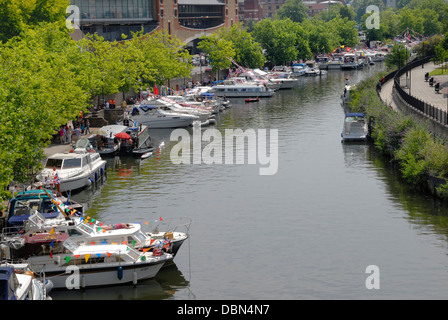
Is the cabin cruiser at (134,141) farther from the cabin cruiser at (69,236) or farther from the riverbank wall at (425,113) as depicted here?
the cabin cruiser at (69,236)

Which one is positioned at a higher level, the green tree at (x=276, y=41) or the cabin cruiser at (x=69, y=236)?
the green tree at (x=276, y=41)

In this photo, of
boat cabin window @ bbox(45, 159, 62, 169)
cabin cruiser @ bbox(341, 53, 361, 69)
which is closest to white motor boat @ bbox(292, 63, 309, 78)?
cabin cruiser @ bbox(341, 53, 361, 69)

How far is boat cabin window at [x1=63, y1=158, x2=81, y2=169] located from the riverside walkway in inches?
1354

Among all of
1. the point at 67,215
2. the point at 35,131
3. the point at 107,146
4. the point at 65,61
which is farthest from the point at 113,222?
the point at 65,61

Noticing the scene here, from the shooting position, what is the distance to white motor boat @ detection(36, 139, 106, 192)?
53.3 metres

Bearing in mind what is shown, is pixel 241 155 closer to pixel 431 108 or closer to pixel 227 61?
pixel 431 108

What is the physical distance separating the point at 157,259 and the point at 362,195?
65.5 ft

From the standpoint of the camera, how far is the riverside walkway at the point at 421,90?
80875 mm

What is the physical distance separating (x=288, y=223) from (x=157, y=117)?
42911 millimetres

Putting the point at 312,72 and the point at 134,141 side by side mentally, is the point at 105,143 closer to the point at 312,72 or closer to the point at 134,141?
the point at 134,141

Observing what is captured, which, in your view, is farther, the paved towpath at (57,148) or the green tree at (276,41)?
the green tree at (276,41)

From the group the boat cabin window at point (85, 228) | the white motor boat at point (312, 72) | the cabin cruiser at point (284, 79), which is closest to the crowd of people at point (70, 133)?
the boat cabin window at point (85, 228)

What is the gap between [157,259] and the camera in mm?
37062

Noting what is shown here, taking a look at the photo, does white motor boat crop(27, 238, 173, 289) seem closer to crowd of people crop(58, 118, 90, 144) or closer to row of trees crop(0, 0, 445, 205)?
row of trees crop(0, 0, 445, 205)
